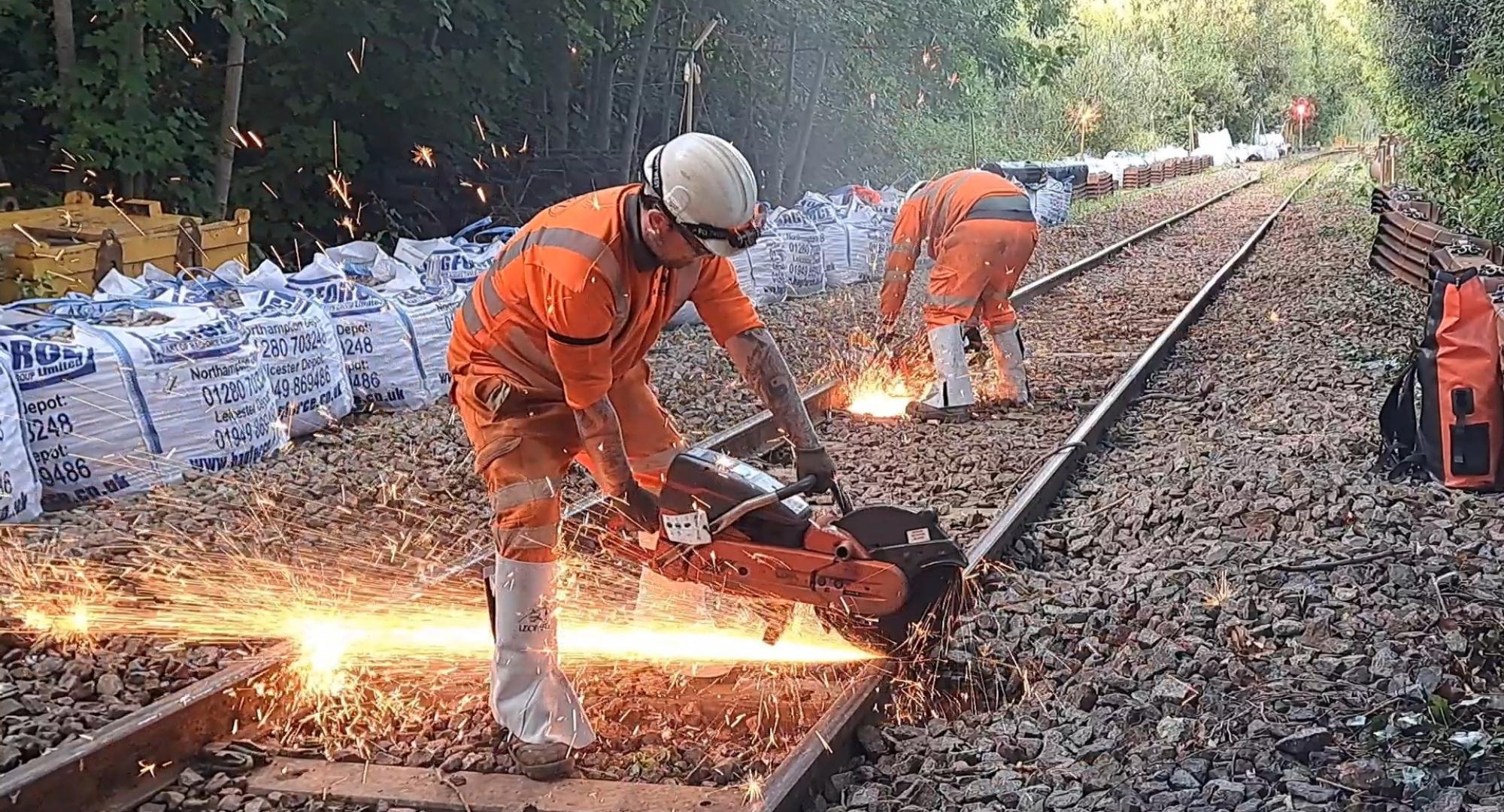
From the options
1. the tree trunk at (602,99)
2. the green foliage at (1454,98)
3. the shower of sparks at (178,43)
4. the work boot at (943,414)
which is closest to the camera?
the work boot at (943,414)

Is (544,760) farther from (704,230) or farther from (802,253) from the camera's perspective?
(802,253)

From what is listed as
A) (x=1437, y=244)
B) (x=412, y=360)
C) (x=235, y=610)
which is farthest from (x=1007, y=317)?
(x=1437, y=244)

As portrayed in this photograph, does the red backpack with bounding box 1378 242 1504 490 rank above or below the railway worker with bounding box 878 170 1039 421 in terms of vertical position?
below

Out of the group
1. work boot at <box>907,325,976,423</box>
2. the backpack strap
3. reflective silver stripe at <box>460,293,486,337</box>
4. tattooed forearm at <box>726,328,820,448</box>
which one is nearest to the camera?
reflective silver stripe at <box>460,293,486,337</box>

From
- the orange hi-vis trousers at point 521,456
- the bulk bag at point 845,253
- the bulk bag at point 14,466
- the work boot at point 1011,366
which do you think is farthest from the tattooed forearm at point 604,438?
the bulk bag at point 845,253

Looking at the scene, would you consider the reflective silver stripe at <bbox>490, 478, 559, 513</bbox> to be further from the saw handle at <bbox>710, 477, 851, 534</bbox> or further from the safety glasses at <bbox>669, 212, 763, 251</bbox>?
the safety glasses at <bbox>669, 212, 763, 251</bbox>

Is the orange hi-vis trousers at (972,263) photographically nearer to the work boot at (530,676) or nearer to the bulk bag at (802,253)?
the work boot at (530,676)

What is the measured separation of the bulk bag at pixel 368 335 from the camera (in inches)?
307

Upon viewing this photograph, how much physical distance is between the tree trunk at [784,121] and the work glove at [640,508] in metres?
15.8

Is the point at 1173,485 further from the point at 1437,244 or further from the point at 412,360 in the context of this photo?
the point at 1437,244

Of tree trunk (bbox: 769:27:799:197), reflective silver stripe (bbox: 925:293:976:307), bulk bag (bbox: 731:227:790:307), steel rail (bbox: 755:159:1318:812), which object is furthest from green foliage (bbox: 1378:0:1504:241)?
tree trunk (bbox: 769:27:799:197)

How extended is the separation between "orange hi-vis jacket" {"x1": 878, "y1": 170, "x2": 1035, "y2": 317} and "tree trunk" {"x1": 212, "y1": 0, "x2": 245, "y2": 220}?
20.2 ft

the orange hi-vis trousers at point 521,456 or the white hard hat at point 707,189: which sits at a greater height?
the white hard hat at point 707,189

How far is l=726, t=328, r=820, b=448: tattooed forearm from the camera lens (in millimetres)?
3709
